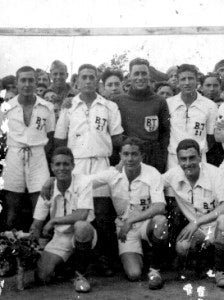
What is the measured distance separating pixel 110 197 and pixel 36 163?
85 cm

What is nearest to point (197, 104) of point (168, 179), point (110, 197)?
point (168, 179)

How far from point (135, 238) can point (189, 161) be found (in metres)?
0.93

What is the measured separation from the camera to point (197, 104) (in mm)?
6410

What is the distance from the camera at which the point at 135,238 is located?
5871mm

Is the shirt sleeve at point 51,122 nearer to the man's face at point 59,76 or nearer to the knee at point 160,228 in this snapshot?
the man's face at point 59,76

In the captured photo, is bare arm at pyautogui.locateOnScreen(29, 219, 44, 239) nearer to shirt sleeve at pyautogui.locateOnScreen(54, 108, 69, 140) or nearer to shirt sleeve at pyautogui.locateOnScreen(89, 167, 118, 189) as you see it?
shirt sleeve at pyautogui.locateOnScreen(89, 167, 118, 189)

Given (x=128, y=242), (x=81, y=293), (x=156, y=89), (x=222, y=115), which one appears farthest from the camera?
(x=156, y=89)

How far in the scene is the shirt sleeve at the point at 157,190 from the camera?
5719mm

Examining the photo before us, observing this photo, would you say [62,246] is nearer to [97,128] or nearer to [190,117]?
[97,128]

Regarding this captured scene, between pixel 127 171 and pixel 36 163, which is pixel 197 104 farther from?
pixel 36 163

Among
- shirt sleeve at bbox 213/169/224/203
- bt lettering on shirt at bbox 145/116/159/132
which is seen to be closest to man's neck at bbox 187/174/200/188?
shirt sleeve at bbox 213/169/224/203

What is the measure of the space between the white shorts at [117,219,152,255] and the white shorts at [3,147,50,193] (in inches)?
39.2

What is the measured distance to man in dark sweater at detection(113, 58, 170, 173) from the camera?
20.7 ft

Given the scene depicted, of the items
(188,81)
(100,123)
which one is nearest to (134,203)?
(100,123)
